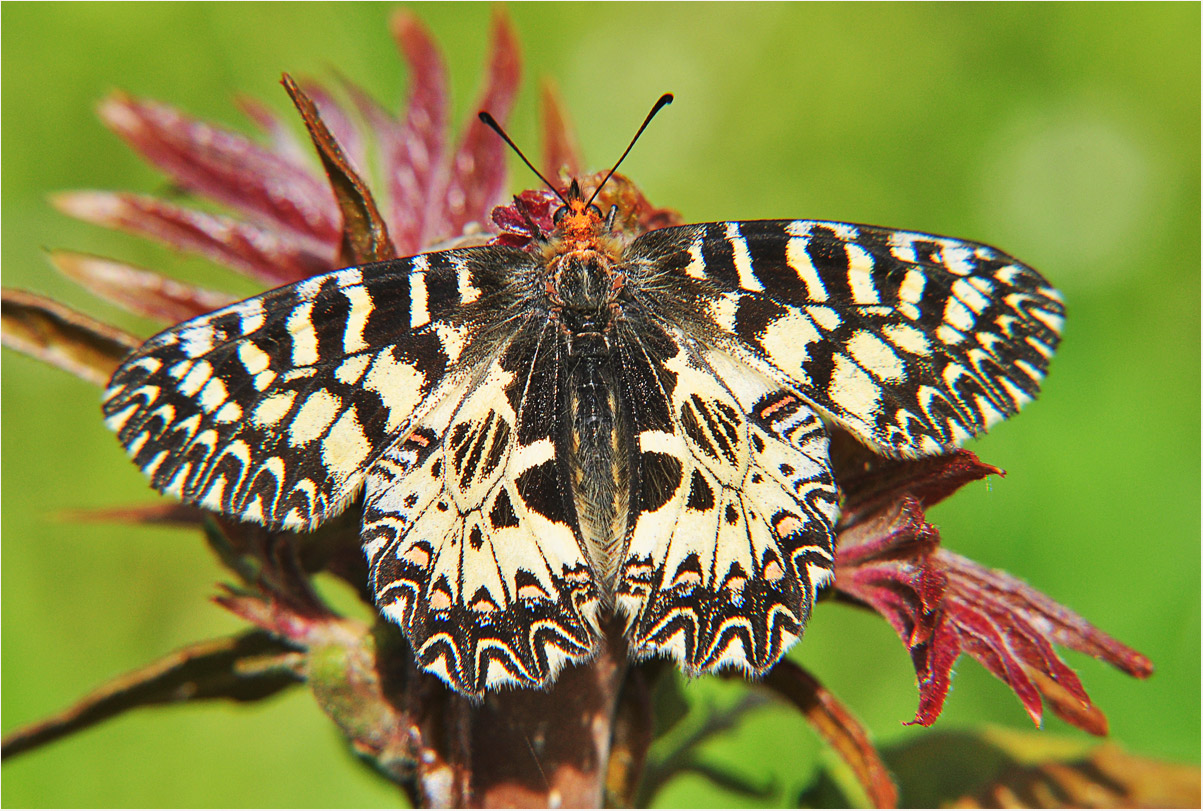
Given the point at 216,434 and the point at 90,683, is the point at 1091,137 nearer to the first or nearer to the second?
the point at 216,434

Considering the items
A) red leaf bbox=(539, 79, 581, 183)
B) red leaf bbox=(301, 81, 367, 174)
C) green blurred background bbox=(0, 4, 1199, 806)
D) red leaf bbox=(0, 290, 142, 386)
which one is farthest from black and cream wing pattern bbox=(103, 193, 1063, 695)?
green blurred background bbox=(0, 4, 1199, 806)

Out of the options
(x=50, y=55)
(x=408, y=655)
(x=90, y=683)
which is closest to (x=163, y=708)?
(x=408, y=655)

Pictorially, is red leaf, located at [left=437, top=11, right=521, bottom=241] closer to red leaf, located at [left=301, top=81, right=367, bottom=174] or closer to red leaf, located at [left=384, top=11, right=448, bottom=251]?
red leaf, located at [left=384, top=11, right=448, bottom=251]

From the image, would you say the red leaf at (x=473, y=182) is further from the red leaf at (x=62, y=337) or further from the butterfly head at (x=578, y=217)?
the red leaf at (x=62, y=337)

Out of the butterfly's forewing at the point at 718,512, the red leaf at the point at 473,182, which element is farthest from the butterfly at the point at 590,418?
the red leaf at the point at 473,182

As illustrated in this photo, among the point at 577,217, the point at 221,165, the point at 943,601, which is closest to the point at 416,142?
the point at 221,165
